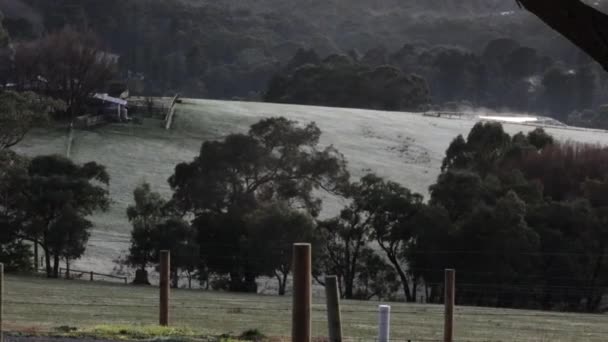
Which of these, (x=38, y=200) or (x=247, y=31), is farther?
(x=247, y=31)

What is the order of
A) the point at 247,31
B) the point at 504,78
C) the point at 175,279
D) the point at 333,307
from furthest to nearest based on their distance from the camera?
the point at 247,31, the point at 504,78, the point at 175,279, the point at 333,307

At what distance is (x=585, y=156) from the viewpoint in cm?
4728

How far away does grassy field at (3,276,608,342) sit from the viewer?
1598cm

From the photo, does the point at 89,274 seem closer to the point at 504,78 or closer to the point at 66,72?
the point at 66,72

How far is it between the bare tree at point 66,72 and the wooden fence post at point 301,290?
52957 mm

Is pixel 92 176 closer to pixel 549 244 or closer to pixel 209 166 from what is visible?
pixel 209 166

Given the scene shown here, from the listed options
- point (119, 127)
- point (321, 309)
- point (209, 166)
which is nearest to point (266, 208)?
point (209, 166)

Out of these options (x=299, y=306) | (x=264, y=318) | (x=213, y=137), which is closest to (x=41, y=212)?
(x=264, y=318)

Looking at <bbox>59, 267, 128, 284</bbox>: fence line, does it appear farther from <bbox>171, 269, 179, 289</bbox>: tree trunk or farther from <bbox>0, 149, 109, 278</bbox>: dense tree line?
<bbox>171, 269, 179, 289</bbox>: tree trunk

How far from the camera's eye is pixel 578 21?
648 cm

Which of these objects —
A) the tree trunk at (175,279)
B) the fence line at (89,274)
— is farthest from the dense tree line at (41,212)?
→ the tree trunk at (175,279)

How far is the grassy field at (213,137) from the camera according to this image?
42797 mm

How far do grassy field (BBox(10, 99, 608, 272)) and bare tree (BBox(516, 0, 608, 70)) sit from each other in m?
31.9

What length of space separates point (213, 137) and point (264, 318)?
40.6m
